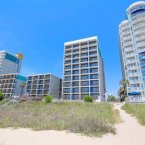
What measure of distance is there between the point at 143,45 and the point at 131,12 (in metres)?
21.4

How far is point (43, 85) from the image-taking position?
84.6 meters

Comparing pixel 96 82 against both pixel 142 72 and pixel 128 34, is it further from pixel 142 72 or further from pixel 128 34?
pixel 128 34

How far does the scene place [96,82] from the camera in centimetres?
6706

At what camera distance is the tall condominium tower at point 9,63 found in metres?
106

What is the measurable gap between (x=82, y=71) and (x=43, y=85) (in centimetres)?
2723

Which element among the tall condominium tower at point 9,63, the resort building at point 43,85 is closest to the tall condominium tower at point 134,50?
the resort building at point 43,85

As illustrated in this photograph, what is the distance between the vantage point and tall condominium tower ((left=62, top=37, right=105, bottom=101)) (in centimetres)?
6731

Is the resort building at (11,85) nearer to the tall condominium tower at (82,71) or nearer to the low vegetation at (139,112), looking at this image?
the tall condominium tower at (82,71)

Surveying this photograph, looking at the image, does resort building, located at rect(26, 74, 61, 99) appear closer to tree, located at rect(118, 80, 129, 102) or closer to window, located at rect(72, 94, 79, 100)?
window, located at rect(72, 94, 79, 100)

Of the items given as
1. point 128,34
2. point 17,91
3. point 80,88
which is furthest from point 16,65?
point 128,34

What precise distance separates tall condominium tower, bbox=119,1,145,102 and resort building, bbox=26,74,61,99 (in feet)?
139

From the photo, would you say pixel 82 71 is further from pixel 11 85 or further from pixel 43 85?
pixel 11 85

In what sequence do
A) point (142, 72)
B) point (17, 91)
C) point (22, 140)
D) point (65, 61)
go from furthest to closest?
1. point (17, 91)
2. point (65, 61)
3. point (142, 72)
4. point (22, 140)

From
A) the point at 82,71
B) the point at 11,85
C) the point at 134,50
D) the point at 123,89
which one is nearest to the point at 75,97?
the point at 82,71
